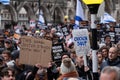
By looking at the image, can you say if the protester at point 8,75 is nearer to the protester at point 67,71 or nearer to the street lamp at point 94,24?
the protester at point 67,71

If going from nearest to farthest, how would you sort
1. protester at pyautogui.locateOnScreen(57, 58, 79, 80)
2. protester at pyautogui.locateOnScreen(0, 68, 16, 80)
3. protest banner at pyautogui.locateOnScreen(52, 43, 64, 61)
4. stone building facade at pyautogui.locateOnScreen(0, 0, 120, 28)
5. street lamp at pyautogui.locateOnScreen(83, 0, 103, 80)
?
protester at pyautogui.locateOnScreen(0, 68, 16, 80) → protester at pyautogui.locateOnScreen(57, 58, 79, 80) → street lamp at pyautogui.locateOnScreen(83, 0, 103, 80) → protest banner at pyautogui.locateOnScreen(52, 43, 64, 61) → stone building facade at pyautogui.locateOnScreen(0, 0, 120, 28)

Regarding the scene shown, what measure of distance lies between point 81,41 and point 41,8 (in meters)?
45.9

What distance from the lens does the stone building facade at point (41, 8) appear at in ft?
169

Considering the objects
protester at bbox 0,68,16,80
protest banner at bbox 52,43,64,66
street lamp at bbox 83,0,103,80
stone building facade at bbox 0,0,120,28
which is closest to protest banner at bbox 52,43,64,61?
protest banner at bbox 52,43,64,66

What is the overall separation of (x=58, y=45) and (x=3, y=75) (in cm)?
428

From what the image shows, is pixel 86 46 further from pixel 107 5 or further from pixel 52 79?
pixel 107 5

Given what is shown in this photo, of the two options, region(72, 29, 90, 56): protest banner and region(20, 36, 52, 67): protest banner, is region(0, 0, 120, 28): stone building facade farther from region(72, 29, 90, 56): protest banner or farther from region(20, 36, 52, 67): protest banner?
region(20, 36, 52, 67): protest banner

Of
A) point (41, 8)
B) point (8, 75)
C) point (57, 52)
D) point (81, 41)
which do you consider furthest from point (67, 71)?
point (41, 8)

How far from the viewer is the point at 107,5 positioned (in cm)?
6156

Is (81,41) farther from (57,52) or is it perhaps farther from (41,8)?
(41,8)

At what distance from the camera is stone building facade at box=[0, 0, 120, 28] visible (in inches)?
2026

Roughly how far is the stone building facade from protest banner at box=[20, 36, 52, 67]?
39542 mm

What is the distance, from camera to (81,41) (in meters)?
9.60

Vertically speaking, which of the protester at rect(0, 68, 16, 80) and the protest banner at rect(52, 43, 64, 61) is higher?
the protester at rect(0, 68, 16, 80)
